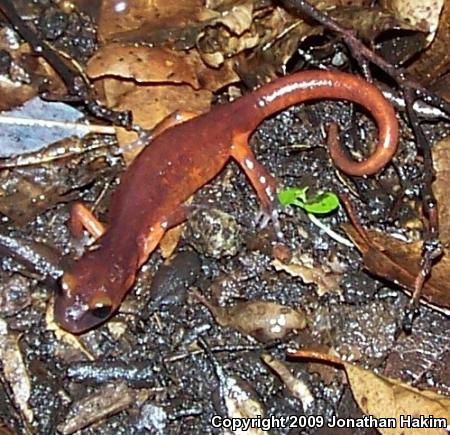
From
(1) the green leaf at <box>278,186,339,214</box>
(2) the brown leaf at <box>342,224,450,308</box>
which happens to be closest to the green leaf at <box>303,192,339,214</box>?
(1) the green leaf at <box>278,186,339,214</box>

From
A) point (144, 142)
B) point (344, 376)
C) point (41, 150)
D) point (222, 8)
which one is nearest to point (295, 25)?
point (222, 8)

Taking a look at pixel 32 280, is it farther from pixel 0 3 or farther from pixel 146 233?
pixel 0 3

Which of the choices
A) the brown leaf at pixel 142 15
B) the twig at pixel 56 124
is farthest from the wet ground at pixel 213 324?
the brown leaf at pixel 142 15

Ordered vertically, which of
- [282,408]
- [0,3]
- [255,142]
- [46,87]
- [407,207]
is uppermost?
[0,3]

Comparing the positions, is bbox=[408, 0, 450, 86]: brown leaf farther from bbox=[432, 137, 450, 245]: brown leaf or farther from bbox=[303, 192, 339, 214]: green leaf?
bbox=[303, 192, 339, 214]: green leaf

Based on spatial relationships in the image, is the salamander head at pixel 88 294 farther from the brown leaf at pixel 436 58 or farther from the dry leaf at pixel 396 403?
the brown leaf at pixel 436 58

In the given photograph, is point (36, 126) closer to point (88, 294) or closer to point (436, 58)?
point (88, 294)
